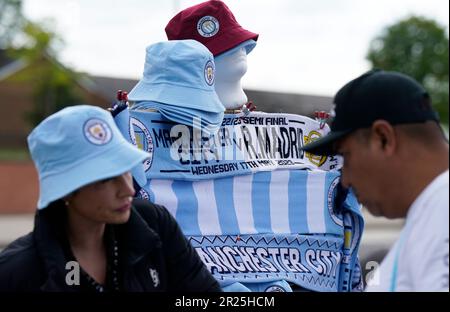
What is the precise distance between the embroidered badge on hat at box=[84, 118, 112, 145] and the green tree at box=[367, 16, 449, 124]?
25450mm

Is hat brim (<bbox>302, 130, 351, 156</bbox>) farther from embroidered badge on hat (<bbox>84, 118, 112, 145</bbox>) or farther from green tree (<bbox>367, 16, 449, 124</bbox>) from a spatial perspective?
green tree (<bbox>367, 16, 449, 124</bbox>)

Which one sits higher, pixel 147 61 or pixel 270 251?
pixel 147 61

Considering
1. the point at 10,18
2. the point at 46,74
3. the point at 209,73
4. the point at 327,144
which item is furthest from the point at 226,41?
the point at 10,18

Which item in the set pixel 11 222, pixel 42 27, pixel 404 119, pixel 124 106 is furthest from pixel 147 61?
pixel 42 27

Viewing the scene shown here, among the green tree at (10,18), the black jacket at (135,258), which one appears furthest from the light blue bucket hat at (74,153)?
the green tree at (10,18)

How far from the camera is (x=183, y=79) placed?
3.31 meters

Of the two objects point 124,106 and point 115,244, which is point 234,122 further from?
point 115,244

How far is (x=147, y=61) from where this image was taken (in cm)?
345

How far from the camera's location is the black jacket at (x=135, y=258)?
7.80ft

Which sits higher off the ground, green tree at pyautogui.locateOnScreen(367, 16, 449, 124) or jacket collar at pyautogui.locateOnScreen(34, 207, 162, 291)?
jacket collar at pyautogui.locateOnScreen(34, 207, 162, 291)

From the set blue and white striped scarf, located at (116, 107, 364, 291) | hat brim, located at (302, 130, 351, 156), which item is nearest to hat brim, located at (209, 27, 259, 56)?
→ blue and white striped scarf, located at (116, 107, 364, 291)

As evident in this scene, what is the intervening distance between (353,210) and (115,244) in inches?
51.1

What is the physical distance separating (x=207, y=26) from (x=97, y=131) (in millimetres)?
1420

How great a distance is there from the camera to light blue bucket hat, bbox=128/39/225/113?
130 inches
